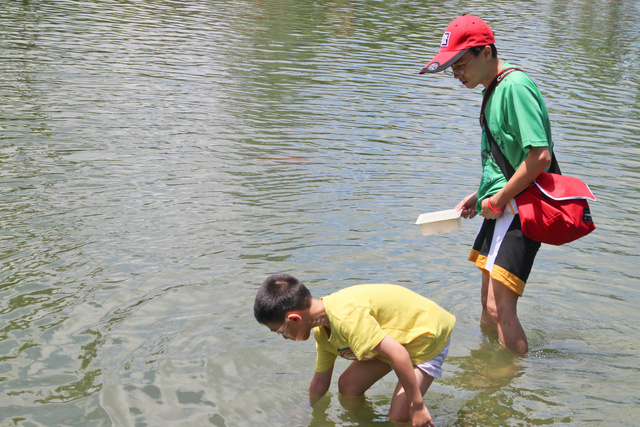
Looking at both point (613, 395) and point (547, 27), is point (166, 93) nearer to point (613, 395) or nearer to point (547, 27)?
point (613, 395)

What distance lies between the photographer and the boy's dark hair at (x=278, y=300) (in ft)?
11.2

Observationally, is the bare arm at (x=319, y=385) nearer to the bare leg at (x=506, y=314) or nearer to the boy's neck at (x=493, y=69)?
the bare leg at (x=506, y=314)

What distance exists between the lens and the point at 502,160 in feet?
13.5

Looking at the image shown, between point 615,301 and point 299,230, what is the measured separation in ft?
9.04

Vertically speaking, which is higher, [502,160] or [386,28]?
[502,160]

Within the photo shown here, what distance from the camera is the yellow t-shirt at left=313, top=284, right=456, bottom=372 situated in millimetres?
3441

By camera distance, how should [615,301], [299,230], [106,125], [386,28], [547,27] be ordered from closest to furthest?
[615,301], [299,230], [106,125], [386,28], [547,27]

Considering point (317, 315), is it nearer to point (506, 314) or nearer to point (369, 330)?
point (369, 330)

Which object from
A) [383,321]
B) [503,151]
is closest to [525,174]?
[503,151]

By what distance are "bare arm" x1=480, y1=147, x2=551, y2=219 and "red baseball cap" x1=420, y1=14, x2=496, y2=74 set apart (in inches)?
27.1

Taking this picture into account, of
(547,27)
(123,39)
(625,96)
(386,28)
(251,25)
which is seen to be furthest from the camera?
(547,27)

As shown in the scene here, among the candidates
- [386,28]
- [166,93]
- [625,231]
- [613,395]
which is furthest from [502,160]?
[386,28]

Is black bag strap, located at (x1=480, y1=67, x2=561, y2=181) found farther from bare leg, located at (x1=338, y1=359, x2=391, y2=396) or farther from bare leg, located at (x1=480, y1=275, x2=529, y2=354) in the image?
bare leg, located at (x1=338, y1=359, x2=391, y2=396)

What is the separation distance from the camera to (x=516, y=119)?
3.86 meters
